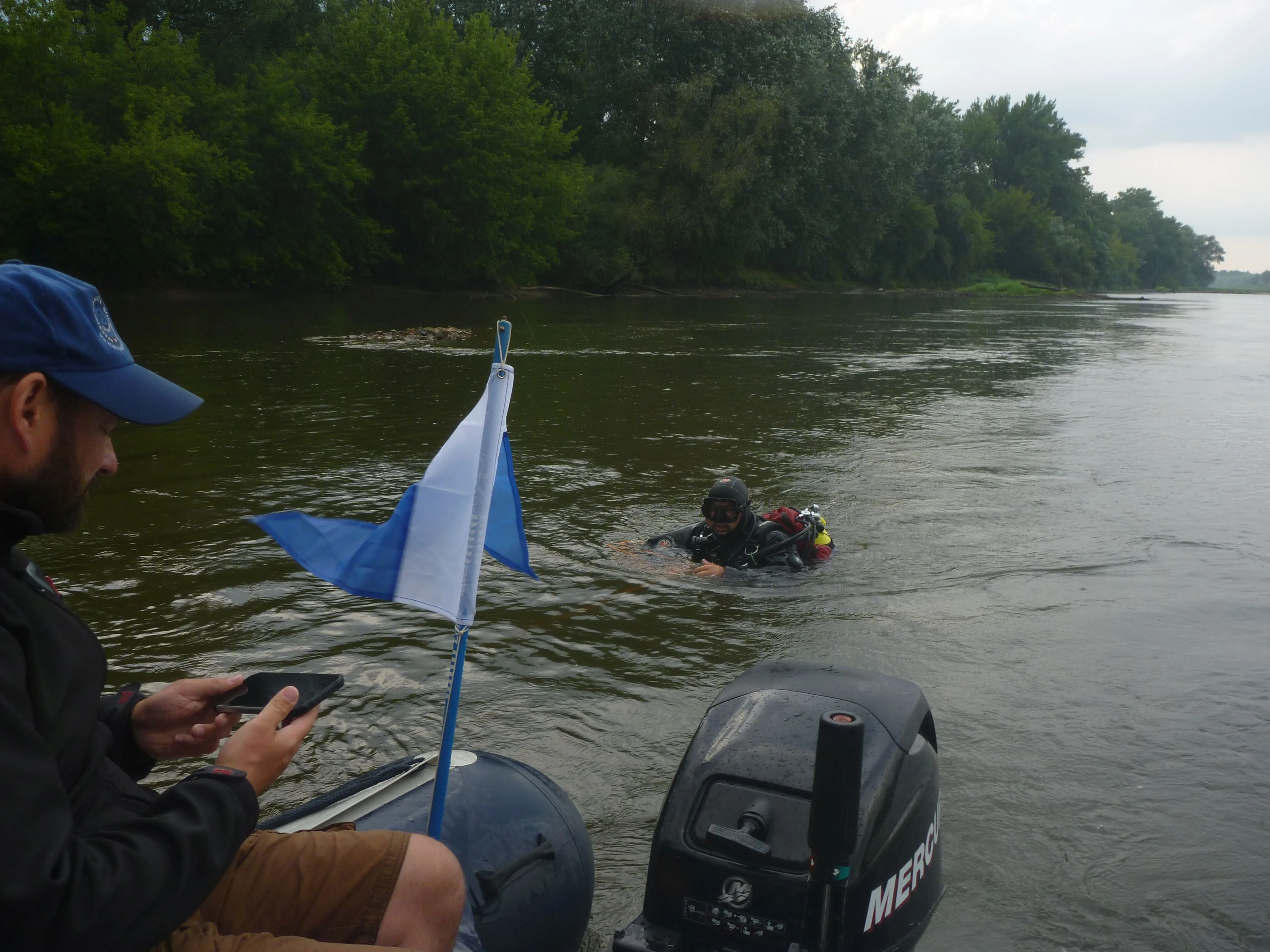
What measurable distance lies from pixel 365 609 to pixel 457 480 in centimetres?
451

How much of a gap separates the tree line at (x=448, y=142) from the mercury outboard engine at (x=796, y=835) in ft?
111

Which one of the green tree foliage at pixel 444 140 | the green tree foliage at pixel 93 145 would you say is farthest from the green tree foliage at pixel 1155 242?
the green tree foliage at pixel 93 145

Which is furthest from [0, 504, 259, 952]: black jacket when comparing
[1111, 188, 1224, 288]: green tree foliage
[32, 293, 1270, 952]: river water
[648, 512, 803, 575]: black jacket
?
[1111, 188, 1224, 288]: green tree foliage

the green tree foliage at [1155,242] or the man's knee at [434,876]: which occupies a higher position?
the green tree foliage at [1155,242]

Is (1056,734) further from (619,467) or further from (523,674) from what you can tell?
(619,467)

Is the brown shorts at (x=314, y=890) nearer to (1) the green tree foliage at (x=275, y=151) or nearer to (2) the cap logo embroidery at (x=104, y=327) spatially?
(2) the cap logo embroidery at (x=104, y=327)

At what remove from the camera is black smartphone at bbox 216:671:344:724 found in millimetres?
2383

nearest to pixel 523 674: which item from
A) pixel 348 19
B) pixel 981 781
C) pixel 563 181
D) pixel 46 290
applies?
pixel 981 781

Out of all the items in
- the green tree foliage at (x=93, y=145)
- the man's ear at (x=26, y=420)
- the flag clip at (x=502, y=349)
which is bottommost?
the man's ear at (x=26, y=420)

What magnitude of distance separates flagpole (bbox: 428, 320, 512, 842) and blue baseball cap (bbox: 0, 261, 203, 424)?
0.88m

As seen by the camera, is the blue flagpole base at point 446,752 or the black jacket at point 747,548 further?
the black jacket at point 747,548

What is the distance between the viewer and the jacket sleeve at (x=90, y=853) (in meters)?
1.66

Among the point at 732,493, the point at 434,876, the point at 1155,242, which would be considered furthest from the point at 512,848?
the point at 1155,242

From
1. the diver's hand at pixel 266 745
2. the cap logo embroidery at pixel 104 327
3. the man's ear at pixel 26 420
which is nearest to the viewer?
the man's ear at pixel 26 420
